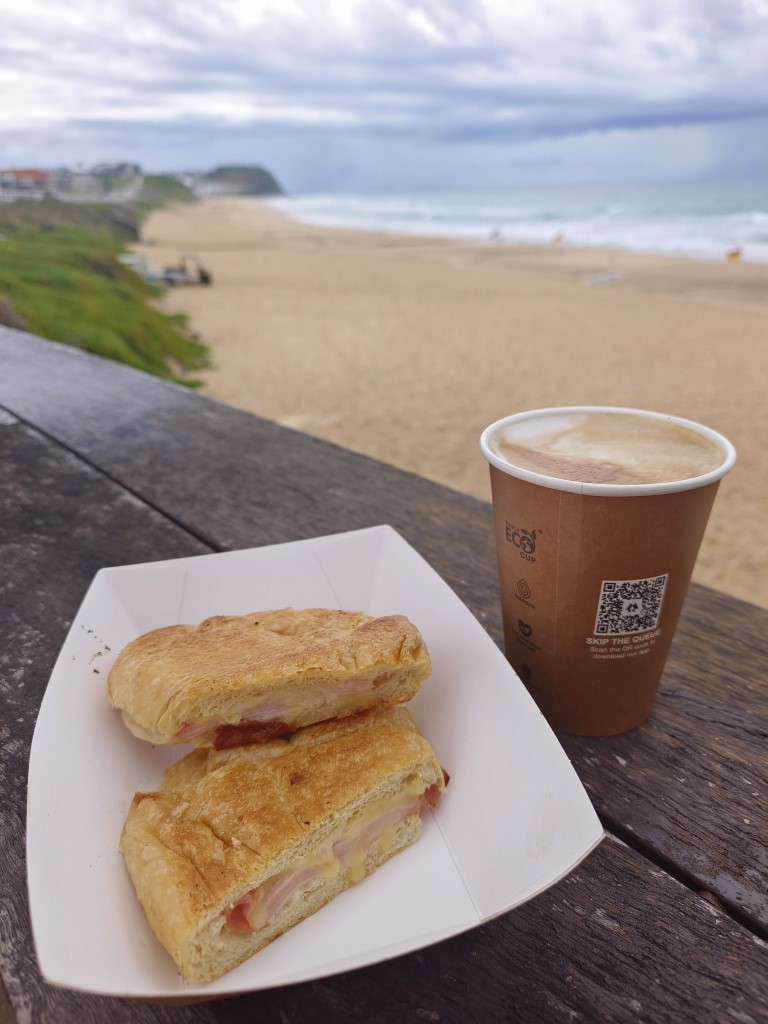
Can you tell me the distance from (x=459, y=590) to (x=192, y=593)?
1.91 feet

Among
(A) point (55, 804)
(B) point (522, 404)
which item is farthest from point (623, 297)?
(A) point (55, 804)

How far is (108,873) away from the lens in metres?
0.84

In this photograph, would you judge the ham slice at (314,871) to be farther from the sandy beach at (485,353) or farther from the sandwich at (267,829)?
the sandy beach at (485,353)

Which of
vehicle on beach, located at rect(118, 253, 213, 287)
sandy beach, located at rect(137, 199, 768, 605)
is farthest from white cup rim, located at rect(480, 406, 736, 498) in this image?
vehicle on beach, located at rect(118, 253, 213, 287)

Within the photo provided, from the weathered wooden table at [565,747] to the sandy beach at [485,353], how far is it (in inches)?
212

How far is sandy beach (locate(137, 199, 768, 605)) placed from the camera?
9188mm

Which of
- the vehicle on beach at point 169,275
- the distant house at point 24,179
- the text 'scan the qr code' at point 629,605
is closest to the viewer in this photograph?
the text 'scan the qr code' at point 629,605

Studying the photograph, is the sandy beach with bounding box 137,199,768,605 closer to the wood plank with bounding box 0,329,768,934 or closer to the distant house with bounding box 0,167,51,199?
the wood plank with bounding box 0,329,768,934

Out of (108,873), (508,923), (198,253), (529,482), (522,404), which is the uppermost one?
(529,482)

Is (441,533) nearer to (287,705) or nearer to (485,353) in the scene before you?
(287,705)

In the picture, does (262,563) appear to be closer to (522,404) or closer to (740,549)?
(740,549)

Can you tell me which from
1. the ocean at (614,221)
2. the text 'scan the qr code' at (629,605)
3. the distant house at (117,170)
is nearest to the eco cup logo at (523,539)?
the text 'scan the qr code' at (629,605)

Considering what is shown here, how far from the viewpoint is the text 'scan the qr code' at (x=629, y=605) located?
1.07 m

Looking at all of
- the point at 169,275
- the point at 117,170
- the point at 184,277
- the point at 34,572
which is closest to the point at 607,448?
the point at 34,572
